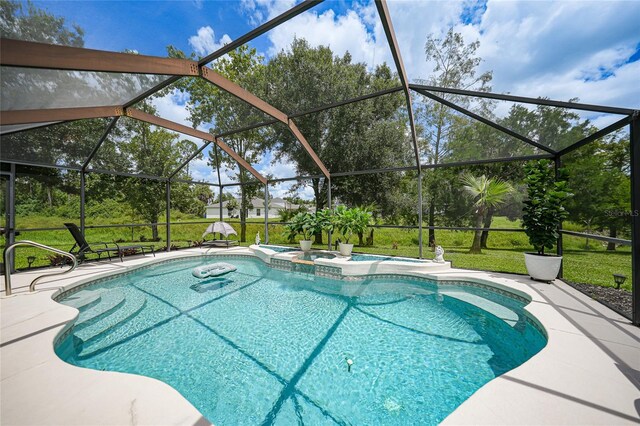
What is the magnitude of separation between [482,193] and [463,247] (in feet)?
9.30

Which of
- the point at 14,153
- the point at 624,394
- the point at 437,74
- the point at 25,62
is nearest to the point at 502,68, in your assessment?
the point at 437,74

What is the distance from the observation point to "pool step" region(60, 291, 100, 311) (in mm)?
4203

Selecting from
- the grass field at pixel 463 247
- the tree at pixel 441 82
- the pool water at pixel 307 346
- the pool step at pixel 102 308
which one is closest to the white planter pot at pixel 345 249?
the pool water at pixel 307 346

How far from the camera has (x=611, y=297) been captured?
3.96m

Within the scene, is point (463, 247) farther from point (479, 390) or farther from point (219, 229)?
point (219, 229)

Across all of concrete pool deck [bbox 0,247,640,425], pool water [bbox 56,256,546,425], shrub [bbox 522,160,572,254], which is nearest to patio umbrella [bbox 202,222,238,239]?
pool water [bbox 56,256,546,425]

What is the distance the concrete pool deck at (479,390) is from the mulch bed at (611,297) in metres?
0.70

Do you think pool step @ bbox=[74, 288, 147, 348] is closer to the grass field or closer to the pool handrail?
the pool handrail

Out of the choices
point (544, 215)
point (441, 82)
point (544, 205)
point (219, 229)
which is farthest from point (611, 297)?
point (441, 82)

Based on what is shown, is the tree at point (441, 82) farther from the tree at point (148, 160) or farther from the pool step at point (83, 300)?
the pool step at point (83, 300)

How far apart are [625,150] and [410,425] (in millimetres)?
7310

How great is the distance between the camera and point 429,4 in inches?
218

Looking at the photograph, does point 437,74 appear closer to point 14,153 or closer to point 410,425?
point 410,425

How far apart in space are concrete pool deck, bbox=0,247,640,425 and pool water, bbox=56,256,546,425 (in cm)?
51
